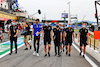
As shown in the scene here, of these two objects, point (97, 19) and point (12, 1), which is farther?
point (12, 1)

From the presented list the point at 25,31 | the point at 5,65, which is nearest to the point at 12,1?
the point at 25,31

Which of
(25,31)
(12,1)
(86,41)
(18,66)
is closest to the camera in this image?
(18,66)

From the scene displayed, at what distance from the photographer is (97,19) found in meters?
10.4

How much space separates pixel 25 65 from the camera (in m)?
5.52

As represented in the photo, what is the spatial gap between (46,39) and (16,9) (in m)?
51.0

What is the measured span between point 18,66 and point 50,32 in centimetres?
278

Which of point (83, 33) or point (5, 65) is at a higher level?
point (83, 33)

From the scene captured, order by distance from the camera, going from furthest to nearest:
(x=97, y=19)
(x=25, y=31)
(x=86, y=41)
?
(x=97, y=19), (x=25, y=31), (x=86, y=41)

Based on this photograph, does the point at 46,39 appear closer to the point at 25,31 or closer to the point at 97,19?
the point at 25,31

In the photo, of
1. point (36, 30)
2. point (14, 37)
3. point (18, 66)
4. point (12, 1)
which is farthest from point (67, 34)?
point (12, 1)

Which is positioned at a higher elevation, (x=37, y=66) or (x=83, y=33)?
(x=83, y=33)

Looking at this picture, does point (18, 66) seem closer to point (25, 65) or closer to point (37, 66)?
point (25, 65)

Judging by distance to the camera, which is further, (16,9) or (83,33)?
(16,9)

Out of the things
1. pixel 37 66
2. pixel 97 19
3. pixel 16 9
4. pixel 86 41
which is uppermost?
pixel 16 9
